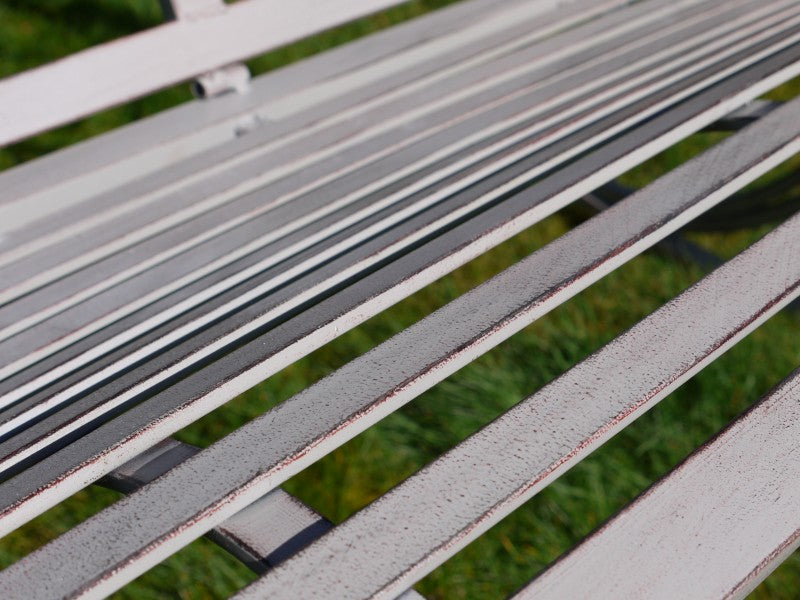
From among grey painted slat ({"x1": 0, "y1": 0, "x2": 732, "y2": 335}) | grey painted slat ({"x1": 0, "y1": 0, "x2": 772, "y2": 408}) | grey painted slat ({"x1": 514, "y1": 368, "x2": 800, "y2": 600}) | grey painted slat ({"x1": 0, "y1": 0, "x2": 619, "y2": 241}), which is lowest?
grey painted slat ({"x1": 514, "y1": 368, "x2": 800, "y2": 600})

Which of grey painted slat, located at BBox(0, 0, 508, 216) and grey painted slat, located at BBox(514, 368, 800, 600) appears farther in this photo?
grey painted slat, located at BBox(0, 0, 508, 216)

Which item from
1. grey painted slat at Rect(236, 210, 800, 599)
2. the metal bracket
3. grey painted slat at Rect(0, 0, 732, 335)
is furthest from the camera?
→ the metal bracket

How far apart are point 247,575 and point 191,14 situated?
0.96m

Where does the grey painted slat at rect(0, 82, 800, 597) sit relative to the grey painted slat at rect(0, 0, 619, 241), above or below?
below

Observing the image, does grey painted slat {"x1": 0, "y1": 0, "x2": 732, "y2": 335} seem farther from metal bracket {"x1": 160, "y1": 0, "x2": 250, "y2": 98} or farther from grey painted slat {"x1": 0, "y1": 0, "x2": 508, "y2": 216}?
metal bracket {"x1": 160, "y1": 0, "x2": 250, "y2": 98}

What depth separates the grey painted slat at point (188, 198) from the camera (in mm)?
1118

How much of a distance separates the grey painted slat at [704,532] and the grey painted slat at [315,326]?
0.32 metres

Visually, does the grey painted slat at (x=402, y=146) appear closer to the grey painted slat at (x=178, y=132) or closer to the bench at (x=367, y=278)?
the bench at (x=367, y=278)

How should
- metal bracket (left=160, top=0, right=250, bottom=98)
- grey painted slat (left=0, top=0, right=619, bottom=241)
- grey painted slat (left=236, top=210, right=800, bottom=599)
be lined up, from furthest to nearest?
metal bracket (left=160, top=0, right=250, bottom=98) < grey painted slat (left=0, top=0, right=619, bottom=241) < grey painted slat (left=236, top=210, right=800, bottom=599)

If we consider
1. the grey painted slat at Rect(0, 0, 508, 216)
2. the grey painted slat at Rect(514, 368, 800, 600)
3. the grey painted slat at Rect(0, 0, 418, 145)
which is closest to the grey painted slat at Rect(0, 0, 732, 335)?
the grey painted slat at Rect(0, 0, 508, 216)

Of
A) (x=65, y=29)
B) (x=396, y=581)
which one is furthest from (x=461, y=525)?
(x=65, y=29)

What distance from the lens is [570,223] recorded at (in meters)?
2.44

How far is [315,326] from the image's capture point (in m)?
0.91

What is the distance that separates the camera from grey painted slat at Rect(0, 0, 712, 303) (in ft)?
3.67
